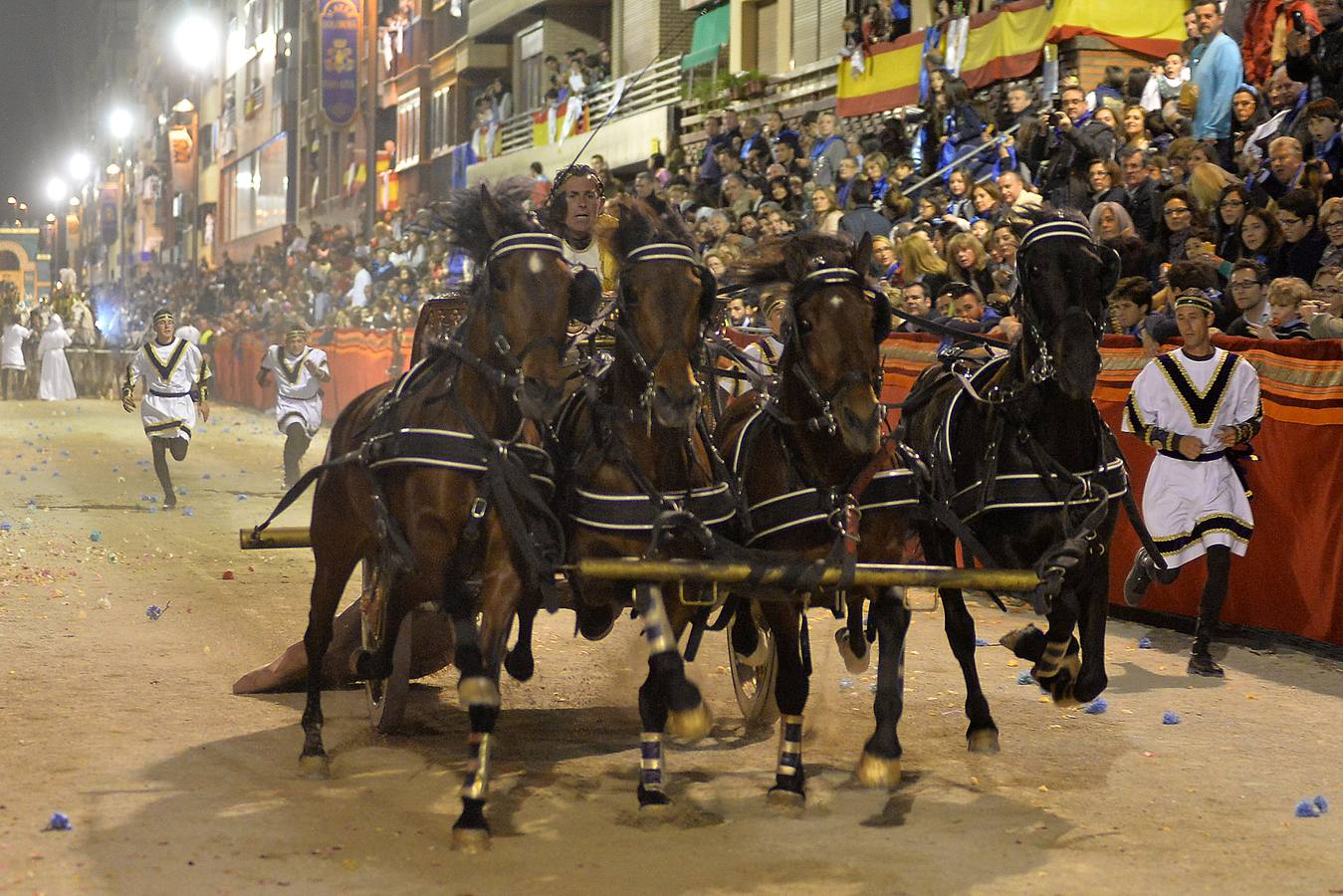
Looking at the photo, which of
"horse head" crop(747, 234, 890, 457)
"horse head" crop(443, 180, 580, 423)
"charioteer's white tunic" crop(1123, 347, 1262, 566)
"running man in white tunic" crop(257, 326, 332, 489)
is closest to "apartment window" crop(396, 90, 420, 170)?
"running man in white tunic" crop(257, 326, 332, 489)

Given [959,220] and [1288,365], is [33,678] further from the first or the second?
[959,220]

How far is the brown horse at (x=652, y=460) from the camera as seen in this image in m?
6.30

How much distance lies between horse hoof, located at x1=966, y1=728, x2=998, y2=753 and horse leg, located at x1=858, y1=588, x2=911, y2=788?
84 centimetres

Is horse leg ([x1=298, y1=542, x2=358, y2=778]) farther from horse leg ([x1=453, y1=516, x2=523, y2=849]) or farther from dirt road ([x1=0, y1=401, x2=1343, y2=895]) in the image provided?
horse leg ([x1=453, y1=516, x2=523, y2=849])

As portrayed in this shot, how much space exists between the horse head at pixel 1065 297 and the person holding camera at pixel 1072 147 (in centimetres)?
821

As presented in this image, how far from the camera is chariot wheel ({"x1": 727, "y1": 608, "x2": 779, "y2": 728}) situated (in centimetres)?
816

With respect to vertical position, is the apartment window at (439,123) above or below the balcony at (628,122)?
above

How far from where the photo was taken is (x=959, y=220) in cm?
1560

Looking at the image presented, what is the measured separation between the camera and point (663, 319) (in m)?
6.30

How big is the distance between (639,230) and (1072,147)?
9.83 m

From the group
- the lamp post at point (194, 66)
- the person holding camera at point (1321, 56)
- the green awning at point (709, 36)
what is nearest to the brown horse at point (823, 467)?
the person holding camera at point (1321, 56)

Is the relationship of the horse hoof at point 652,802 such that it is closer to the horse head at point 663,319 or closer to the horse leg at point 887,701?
the horse leg at point 887,701

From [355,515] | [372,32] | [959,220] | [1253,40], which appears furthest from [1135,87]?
[372,32]

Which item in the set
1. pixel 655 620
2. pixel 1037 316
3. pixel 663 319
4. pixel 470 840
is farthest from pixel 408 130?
pixel 470 840
